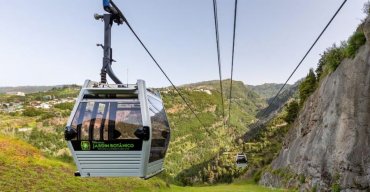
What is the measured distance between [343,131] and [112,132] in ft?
69.0

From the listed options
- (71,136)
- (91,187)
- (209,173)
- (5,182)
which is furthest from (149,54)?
(209,173)

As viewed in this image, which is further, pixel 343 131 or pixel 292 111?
pixel 292 111

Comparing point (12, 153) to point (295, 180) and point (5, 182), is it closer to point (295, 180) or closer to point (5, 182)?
point (5, 182)

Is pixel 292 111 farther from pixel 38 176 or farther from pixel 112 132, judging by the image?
pixel 112 132

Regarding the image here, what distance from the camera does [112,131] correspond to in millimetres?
11352

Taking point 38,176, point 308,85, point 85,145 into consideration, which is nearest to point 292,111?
point 308,85

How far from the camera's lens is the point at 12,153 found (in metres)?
47.5

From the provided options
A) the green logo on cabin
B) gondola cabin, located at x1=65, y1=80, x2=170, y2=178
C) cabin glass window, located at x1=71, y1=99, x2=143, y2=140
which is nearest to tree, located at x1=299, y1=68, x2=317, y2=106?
gondola cabin, located at x1=65, y1=80, x2=170, y2=178

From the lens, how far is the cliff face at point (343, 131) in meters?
24.9

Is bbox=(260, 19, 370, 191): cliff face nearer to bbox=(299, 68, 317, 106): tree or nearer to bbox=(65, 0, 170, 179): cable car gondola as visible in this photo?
bbox=(299, 68, 317, 106): tree

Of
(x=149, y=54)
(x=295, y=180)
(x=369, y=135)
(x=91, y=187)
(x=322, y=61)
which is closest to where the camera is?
(x=149, y=54)

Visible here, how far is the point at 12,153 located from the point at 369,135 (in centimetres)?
4003

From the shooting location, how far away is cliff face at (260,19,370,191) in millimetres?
24859

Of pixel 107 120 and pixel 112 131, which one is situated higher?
pixel 107 120
